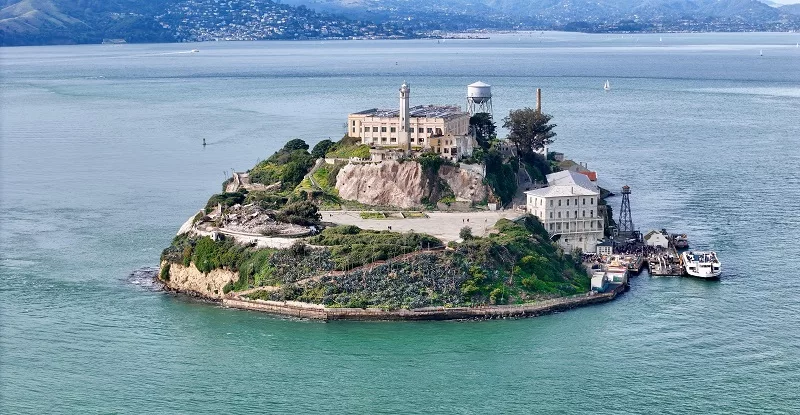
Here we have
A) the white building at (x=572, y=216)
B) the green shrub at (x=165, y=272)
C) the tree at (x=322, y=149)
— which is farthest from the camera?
the tree at (x=322, y=149)

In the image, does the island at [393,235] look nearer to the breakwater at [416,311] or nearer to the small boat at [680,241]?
the breakwater at [416,311]

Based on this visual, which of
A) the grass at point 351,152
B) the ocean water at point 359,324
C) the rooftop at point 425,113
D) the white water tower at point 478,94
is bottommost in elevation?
the ocean water at point 359,324

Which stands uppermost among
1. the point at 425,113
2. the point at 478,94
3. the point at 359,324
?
the point at 478,94

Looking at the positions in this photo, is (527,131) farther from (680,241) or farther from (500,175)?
(680,241)

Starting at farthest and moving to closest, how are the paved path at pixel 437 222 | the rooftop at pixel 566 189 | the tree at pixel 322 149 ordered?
the tree at pixel 322 149, the rooftop at pixel 566 189, the paved path at pixel 437 222

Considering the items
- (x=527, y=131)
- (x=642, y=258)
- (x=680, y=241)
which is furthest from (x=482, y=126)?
(x=642, y=258)

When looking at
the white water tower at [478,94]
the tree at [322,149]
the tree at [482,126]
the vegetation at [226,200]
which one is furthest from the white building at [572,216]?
the white water tower at [478,94]
